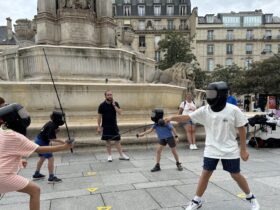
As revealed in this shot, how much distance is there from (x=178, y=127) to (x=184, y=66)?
4.80m

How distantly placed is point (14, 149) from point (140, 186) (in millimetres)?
2508

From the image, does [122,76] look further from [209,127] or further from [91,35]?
[209,127]

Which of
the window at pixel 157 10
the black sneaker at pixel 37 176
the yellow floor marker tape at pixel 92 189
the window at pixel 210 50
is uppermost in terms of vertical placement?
the window at pixel 157 10

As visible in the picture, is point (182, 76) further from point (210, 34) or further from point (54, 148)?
point (210, 34)

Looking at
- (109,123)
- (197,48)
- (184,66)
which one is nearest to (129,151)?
(109,123)

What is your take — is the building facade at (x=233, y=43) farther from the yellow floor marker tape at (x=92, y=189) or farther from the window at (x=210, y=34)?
the yellow floor marker tape at (x=92, y=189)

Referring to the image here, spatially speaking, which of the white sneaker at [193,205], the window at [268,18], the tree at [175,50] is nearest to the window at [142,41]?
the tree at [175,50]

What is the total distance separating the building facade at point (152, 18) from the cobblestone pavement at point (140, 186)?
5818 centimetres

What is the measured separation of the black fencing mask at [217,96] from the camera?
3.87m

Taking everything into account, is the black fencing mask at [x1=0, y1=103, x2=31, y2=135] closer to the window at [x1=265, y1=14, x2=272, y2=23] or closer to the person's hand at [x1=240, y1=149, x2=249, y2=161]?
the person's hand at [x1=240, y1=149, x2=249, y2=161]

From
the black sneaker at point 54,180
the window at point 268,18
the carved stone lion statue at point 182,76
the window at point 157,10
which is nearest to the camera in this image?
the black sneaker at point 54,180

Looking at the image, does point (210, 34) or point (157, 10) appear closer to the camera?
point (210, 34)

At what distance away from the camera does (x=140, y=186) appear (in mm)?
5055

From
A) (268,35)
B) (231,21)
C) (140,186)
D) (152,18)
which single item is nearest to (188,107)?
(140,186)
